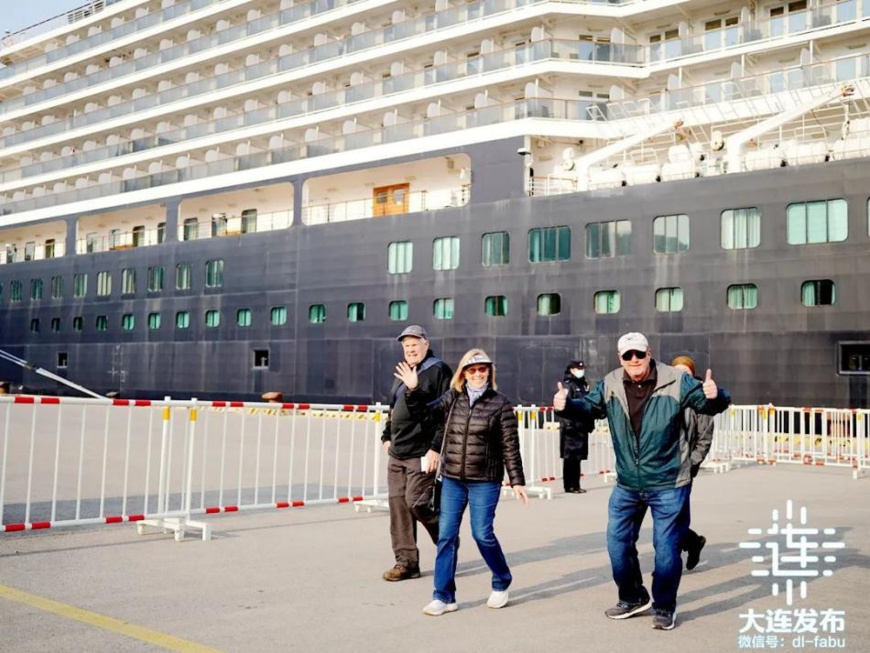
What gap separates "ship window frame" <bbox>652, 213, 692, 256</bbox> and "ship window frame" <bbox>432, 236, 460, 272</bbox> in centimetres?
509

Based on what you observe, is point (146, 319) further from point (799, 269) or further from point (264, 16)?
point (799, 269)

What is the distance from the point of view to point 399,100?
1038 inches

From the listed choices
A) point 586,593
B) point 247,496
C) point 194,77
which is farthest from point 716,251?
point 194,77

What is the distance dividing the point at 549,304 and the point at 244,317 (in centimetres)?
1053

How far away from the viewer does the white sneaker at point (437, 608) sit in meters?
5.38

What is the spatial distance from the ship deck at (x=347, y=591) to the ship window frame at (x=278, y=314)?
1800cm

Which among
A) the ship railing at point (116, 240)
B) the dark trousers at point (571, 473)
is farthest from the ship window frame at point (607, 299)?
the ship railing at point (116, 240)

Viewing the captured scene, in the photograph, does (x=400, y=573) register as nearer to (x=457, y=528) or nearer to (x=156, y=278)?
(x=457, y=528)

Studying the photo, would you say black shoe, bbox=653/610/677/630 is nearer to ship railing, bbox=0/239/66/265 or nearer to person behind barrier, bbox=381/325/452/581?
person behind barrier, bbox=381/325/452/581

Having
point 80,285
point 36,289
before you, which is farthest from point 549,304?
point 36,289

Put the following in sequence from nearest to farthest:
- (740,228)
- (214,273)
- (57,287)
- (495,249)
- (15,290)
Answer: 1. (740,228)
2. (495,249)
3. (214,273)
4. (57,287)
5. (15,290)

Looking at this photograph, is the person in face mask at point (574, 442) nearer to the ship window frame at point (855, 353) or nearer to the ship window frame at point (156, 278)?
the ship window frame at point (855, 353)

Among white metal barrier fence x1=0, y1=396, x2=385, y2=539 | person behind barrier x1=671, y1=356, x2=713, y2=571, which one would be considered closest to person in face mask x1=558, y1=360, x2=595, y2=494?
white metal barrier fence x1=0, y1=396, x2=385, y2=539

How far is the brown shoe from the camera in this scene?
634 cm
